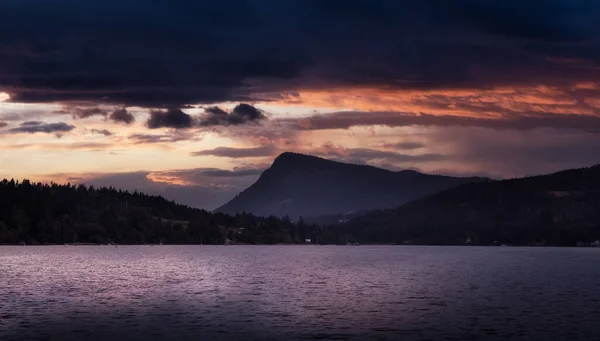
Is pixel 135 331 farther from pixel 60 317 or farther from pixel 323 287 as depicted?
pixel 323 287

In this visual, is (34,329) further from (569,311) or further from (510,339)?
(569,311)

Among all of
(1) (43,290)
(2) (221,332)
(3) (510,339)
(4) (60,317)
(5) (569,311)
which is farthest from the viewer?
(1) (43,290)

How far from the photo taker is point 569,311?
11112 centimetres

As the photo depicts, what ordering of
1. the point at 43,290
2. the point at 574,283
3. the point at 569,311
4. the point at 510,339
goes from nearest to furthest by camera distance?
the point at 510,339 < the point at 569,311 < the point at 43,290 < the point at 574,283

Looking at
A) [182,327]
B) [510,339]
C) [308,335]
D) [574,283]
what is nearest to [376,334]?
[308,335]

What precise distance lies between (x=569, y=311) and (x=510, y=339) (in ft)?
102

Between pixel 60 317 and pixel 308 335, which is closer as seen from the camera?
pixel 308 335

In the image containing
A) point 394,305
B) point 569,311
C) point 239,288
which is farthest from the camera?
point 239,288

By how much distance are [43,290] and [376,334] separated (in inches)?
3271

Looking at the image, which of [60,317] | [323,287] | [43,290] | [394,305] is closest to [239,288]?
[323,287]

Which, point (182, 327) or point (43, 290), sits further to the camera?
point (43, 290)

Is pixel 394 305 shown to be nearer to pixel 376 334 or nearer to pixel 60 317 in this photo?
pixel 376 334

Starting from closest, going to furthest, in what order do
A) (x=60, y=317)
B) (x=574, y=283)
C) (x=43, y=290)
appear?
(x=60, y=317) < (x=43, y=290) < (x=574, y=283)

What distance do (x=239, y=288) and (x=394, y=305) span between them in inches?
1930
